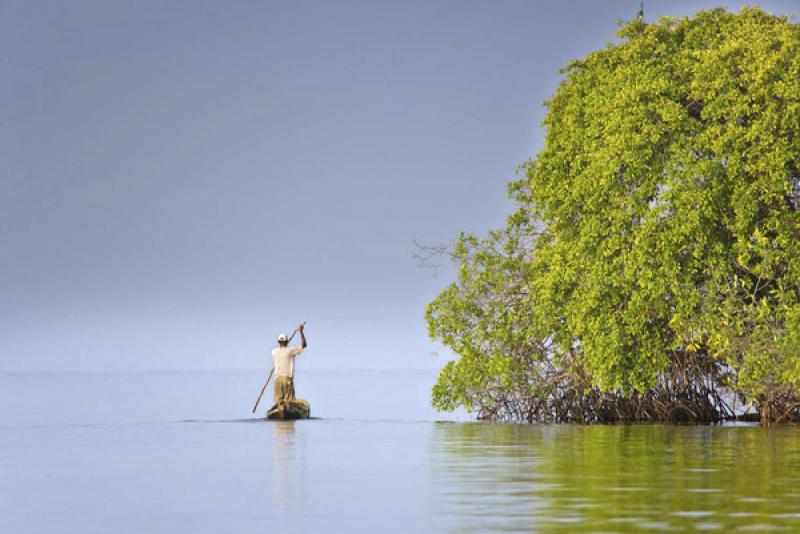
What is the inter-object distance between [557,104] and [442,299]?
5.19 metres

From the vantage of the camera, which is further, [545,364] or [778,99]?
[545,364]

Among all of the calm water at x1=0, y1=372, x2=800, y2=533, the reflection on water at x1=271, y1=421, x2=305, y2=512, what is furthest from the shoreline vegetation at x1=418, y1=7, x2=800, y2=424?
the reflection on water at x1=271, y1=421, x2=305, y2=512

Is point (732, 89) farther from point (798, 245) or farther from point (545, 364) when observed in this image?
point (545, 364)

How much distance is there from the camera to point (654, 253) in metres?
27.8

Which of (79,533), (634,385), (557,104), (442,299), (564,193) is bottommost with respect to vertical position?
(79,533)

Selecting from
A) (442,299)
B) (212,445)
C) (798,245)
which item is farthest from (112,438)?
(798,245)

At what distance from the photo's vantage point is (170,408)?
4762 centimetres

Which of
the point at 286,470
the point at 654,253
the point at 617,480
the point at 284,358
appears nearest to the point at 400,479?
the point at 286,470

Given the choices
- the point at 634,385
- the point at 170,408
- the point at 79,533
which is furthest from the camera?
the point at 170,408

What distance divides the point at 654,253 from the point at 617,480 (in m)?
11.9

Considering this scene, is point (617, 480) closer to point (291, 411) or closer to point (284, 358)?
point (284, 358)

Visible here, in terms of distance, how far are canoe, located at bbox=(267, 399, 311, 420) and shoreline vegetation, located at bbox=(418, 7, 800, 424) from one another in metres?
3.09

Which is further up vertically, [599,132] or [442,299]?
[599,132]

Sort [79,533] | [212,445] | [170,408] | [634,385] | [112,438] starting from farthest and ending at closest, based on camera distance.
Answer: [170,408]
[634,385]
[112,438]
[212,445]
[79,533]
